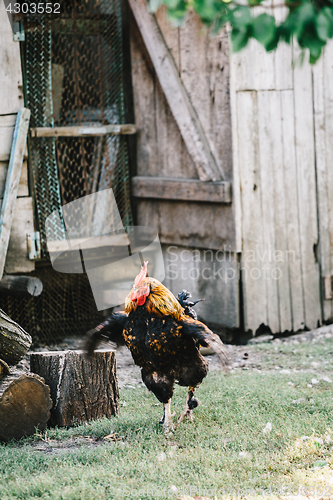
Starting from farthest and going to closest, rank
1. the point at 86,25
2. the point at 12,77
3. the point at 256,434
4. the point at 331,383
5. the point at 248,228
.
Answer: the point at 86,25, the point at 248,228, the point at 12,77, the point at 331,383, the point at 256,434

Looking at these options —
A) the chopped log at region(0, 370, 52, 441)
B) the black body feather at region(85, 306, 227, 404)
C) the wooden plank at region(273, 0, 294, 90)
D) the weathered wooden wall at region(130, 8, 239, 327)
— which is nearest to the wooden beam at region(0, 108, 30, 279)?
the weathered wooden wall at region(130, 8, 239, 327)

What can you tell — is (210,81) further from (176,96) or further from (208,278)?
(208,278)

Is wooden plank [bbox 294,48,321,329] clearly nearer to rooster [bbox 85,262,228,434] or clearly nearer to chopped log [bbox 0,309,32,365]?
rooster [bbox 85,262,228,434]

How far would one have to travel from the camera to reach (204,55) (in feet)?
20.8

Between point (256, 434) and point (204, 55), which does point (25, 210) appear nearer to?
point (204, 55)

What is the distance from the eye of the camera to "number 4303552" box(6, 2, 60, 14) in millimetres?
6078

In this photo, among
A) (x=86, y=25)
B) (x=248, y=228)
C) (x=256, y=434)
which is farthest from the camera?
(x=86, y=25)

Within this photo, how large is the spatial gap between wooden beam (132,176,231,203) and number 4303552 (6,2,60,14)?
2331 mm

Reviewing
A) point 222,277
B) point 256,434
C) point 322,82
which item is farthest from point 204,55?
point 256,434

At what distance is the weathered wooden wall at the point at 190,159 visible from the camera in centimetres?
632

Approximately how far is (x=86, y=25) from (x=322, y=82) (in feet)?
10.2

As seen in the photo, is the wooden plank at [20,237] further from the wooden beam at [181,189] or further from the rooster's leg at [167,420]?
the rooster's leg at [167,420]

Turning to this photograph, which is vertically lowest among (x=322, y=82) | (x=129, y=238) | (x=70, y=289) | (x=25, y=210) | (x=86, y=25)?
(x=70, y=289)

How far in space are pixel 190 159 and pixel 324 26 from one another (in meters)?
4.94
